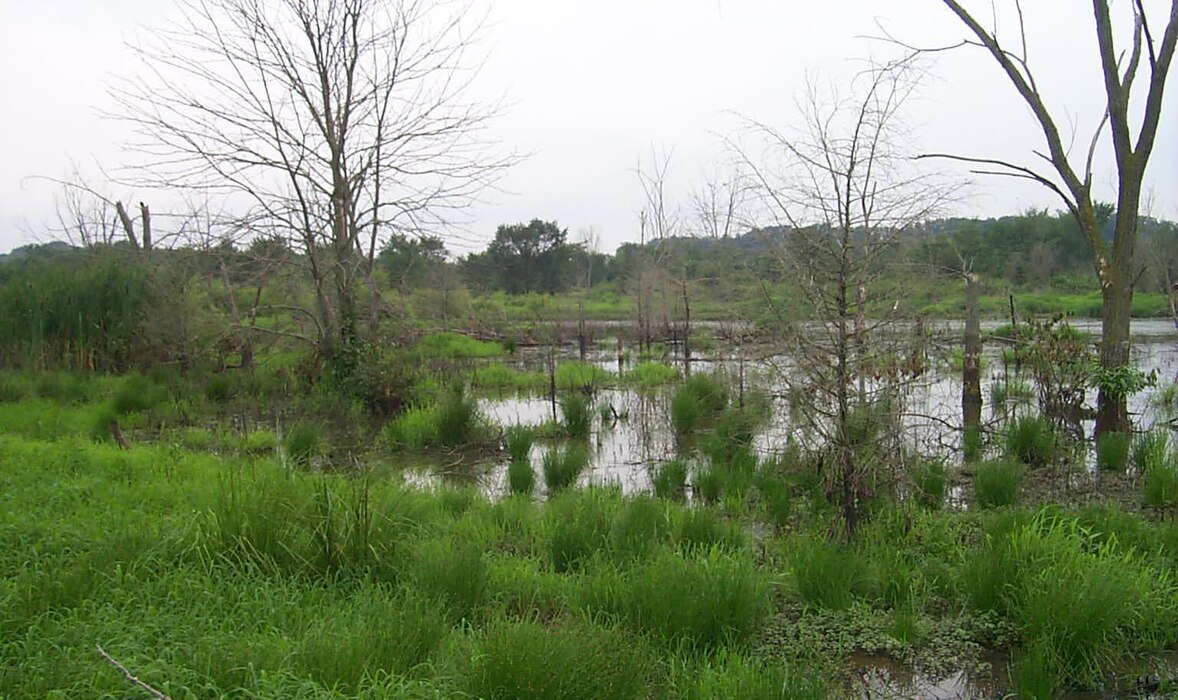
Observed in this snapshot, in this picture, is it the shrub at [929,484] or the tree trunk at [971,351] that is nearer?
the shrub at [929,484]

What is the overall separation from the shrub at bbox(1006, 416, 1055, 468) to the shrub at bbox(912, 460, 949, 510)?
59.8 inches

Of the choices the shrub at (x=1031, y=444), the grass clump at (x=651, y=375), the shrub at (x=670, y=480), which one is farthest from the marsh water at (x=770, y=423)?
the grass clump at (x=651, y=375)

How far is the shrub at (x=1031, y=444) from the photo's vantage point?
26.2ft

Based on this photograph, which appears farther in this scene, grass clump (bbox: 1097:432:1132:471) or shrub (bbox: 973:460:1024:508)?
grass clump (bbox: 1097:432:1132:471)

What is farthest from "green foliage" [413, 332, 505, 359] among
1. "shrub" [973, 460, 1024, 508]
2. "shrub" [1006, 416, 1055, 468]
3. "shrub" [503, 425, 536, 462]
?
"shrub" [973, 460, 1024, 508]

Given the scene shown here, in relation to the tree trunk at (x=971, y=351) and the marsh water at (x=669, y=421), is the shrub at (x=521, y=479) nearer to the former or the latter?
the marsh water at (x=669, y=421)

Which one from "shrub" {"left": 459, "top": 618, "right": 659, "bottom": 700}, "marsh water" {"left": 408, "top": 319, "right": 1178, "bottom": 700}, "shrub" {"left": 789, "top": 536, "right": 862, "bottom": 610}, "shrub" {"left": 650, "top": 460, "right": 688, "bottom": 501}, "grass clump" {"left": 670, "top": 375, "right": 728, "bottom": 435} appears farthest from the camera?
"grass clump" {"left": 670, "top": 375, "right": 728, "bottom": 435}

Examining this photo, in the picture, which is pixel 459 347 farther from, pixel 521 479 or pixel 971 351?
pixel 521 479

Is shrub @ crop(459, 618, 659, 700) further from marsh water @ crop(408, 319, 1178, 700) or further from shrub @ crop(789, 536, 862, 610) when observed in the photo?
shrub @ crop(789, 536, 862, 610)

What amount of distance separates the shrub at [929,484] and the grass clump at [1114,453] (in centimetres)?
172

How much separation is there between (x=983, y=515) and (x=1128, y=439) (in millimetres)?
2784

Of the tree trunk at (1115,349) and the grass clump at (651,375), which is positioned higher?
the tree trunk at (1115,349)

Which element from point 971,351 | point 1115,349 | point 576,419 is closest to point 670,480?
point 576,419

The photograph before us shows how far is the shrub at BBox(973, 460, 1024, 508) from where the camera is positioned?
21.5ft
